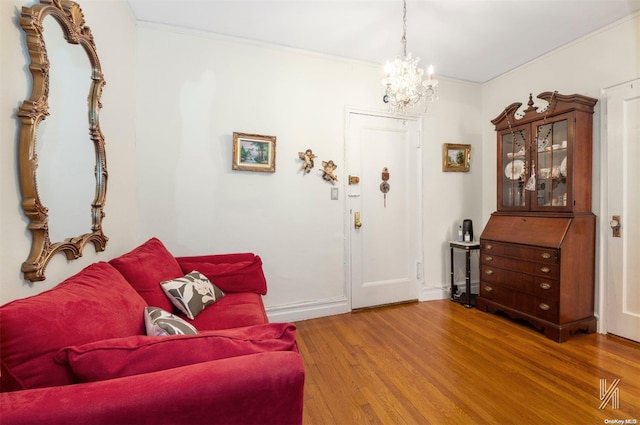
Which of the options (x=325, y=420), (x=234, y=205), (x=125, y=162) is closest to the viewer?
(x=325, y=420)

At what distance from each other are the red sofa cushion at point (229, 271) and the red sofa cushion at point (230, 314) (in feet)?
0.52

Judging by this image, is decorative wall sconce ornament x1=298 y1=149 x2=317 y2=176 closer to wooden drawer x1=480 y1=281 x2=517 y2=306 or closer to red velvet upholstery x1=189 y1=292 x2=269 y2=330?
red velvet upholstery x1=189 y1=292 x2=269 y2=330

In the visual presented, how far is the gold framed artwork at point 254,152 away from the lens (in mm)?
2562

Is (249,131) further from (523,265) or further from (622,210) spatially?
(622,210)

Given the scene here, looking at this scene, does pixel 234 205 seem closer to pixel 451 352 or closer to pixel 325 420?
pixel 325 420

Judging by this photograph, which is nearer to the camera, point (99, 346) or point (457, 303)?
point (99, 346)

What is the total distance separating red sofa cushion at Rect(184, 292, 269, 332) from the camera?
1554 millimetres

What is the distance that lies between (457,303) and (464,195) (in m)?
1.32

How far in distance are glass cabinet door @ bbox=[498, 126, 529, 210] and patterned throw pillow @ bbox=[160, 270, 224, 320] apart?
2987 mm

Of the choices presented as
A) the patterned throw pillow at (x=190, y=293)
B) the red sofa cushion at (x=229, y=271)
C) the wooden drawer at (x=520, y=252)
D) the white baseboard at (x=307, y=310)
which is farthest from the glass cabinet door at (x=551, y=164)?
the patterned throw pillow at (x=190, y=293)

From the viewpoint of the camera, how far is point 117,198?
197 cm

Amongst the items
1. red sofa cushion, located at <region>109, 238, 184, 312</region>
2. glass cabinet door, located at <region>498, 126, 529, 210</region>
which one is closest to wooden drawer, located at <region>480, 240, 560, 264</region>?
glass cabinet door, located at <region>498, 126, 529, 210</region>

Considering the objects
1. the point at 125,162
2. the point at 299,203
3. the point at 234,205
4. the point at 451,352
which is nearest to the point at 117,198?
the point at 125,162

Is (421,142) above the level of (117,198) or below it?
above
